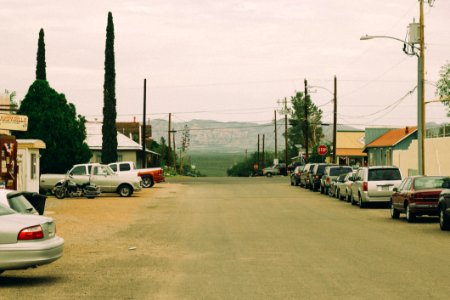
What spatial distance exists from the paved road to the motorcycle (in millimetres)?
14648

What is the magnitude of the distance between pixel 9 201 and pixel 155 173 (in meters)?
43.2

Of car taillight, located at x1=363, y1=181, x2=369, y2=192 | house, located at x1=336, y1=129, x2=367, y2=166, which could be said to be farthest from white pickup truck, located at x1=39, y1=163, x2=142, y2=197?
house, located at x1=336, y1=129, x2=367, y2=166

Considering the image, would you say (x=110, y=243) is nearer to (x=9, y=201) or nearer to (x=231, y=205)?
(x=9, y=201)

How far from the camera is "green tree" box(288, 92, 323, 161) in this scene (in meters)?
149

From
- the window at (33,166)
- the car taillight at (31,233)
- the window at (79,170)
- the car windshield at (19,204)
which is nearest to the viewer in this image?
the car taillight at (31,233)

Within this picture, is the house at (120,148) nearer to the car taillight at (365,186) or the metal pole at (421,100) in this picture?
the metal pole at (421,100)

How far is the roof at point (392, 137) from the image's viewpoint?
7950 centimetres

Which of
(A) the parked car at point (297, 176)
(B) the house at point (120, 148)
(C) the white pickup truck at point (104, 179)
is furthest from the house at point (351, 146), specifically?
(C) the white pickup truck at point (104, 179)

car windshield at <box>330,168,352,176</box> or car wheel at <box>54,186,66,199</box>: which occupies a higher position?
car windshield at <box>330,168,352,176</box>

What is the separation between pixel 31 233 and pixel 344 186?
28.5 meters

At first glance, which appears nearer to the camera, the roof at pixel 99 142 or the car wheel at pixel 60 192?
the car wheel at pixel 60 192

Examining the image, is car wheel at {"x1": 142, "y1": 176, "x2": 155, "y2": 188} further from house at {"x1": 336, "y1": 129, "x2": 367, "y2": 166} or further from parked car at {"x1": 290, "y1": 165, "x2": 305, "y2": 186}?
house at {"x1": 336, "y1": 129, "x2": 367, "y2": 166}

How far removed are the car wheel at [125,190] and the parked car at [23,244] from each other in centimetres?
3228

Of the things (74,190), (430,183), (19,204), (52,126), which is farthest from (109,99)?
(19,204)
